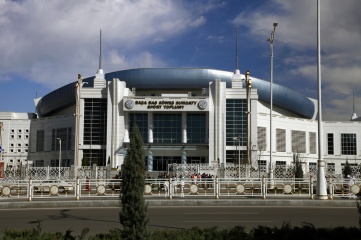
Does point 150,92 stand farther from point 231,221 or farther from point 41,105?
point 231,221

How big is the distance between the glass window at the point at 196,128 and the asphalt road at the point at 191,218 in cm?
4576

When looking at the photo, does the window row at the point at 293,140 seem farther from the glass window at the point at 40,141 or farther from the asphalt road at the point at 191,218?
the asphalt road at the point at 191,218

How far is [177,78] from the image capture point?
72875 millimetres

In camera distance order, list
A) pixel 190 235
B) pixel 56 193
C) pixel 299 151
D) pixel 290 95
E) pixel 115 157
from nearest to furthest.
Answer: pixel 190 235 < pixel 56 193 < pixel 115 157 < pixel 299 151 < pixel 290 95

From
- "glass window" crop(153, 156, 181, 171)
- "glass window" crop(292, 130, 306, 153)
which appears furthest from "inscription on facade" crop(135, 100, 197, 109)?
"glass window" crop(292, 130, 306, 153)

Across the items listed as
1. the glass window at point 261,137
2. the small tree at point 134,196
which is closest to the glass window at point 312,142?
the glass window at point 261,137

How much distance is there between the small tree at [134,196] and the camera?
7883 millimetres

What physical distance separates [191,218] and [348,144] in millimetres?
67096

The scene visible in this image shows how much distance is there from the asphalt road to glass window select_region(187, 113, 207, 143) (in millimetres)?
45759

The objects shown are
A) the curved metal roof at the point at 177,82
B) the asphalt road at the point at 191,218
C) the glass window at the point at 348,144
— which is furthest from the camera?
the glass window at the point at 348,144

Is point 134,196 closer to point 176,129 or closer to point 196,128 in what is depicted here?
point 176,129

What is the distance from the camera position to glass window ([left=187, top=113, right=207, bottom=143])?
211 ft

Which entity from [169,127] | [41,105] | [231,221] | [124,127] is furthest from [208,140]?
[231,221]

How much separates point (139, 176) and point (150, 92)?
67.3 metres
